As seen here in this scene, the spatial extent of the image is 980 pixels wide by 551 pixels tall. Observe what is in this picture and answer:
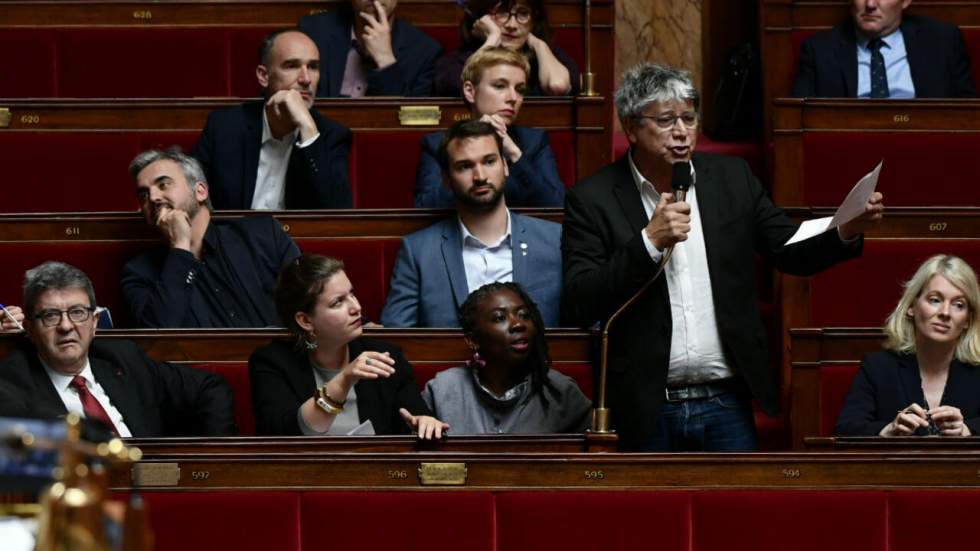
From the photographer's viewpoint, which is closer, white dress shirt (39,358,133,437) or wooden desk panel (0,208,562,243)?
white dress shirt (39,358,133,437)

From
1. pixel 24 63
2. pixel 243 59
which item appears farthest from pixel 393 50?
pixel 24 63

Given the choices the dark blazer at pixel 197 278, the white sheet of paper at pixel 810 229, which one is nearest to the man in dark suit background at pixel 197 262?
the dark blazer at pixel 197 278

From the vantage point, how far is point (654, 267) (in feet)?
4.66

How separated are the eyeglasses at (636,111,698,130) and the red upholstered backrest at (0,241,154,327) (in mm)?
652

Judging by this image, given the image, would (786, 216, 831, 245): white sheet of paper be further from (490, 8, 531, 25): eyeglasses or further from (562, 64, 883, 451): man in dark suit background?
(490, 8, 531, 25): eyeglasses

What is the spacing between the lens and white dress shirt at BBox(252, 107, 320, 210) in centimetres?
200

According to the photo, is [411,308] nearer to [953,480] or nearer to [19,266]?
[19,266]

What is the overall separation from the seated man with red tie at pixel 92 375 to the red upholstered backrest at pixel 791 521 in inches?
20.2

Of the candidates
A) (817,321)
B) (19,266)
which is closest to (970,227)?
(817,321)

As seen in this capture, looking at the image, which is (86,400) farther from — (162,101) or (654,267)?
(162,101)

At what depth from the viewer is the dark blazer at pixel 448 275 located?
1718 mm

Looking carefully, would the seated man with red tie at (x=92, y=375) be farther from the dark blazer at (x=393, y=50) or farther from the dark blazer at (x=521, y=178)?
the dark blazer at (x=393, y=50)

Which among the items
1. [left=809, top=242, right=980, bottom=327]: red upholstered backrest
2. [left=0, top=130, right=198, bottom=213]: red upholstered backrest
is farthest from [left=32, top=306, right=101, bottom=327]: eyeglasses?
[left=809, top=242, right=980, bottom=327]: red upholstered backrest

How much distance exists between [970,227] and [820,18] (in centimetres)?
55
